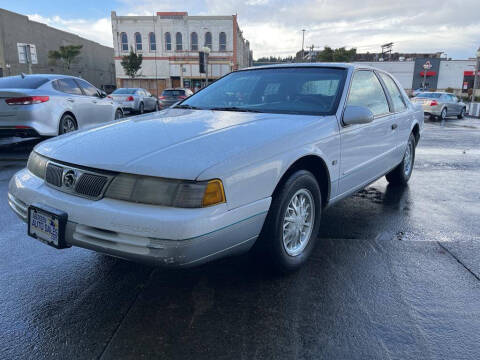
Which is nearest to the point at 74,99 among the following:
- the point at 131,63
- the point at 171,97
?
the point at 171,97

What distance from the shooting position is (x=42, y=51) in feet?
153

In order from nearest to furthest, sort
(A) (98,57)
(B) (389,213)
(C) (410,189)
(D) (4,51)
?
(B) (389,213) → (C) (410,189) → (D) (4,51) → (A) (98,57)

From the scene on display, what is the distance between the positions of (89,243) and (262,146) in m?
1.16

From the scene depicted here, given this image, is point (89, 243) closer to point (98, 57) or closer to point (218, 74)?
point (218, 74)

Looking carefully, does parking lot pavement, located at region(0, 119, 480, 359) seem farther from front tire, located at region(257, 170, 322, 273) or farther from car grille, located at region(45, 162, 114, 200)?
car grille, located at region(45, 162, 114, 200)

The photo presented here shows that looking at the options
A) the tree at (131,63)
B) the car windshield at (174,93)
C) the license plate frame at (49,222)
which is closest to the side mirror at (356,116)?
the license plate frame at (49,222)

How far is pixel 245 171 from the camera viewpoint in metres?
2.17

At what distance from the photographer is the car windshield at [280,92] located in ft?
10.8

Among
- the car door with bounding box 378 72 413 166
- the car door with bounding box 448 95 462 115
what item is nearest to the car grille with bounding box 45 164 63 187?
the car door with bounding box 378 72 413 166

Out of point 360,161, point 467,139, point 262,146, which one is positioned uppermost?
point 262,146

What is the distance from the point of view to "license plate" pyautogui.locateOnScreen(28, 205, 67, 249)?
2.17 meters

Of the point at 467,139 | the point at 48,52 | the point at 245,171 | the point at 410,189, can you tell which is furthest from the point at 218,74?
the point at 245,171

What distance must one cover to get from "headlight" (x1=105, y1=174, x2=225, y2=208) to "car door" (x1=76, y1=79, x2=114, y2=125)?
7.04 meters

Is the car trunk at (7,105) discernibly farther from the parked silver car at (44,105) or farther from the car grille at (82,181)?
the car grille at (82,181)
